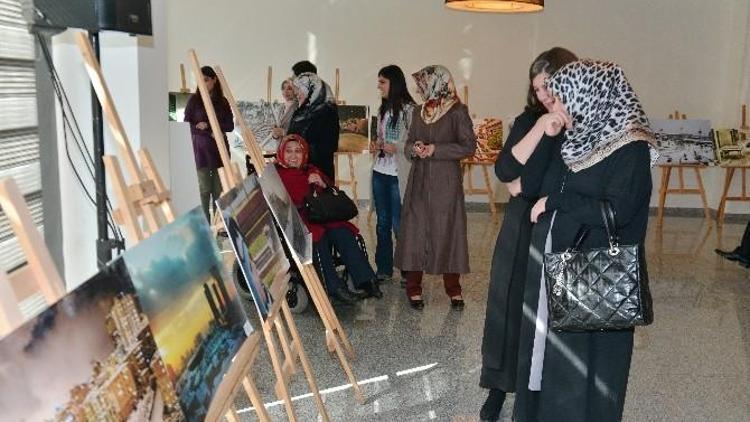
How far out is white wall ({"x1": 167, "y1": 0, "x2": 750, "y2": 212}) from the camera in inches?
355

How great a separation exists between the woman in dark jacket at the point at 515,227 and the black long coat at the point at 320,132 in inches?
97.2

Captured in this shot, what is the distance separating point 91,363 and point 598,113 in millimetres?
1784

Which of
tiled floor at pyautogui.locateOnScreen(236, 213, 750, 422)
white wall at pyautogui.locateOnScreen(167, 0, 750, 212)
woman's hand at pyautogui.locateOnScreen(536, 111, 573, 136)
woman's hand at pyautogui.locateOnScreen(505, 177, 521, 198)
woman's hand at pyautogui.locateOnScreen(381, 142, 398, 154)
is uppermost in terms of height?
white wall at pyautogui.locateOnScreen(167, 0, 750, 212)

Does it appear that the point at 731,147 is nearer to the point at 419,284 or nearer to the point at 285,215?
the point at 419,284

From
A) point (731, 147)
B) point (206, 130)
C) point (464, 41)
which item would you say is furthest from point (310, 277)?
point (731, 147)

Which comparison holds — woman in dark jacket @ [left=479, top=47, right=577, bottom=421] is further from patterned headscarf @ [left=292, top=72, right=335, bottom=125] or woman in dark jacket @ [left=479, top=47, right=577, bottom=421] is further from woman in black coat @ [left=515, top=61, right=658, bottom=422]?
patterned headscarf @ [left=292, top=72, right=335, bottom=125]

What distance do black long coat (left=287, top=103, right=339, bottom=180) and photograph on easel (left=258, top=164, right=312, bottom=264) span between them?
215 cm

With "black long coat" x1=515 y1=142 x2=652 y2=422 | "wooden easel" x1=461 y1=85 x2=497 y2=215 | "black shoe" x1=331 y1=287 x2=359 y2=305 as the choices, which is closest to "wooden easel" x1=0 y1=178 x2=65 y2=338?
"black long coat" x1=515 y1=142 x2=652 y2=422

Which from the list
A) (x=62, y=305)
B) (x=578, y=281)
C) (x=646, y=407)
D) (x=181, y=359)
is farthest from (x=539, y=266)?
(x=62, y=305)

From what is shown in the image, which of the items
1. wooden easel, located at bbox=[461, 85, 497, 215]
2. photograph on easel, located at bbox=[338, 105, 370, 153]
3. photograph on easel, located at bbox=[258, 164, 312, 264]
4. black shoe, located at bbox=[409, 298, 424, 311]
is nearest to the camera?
photograph on easel, located at bbox=[258, 164, 312, 264]

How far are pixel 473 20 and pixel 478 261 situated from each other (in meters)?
3.86

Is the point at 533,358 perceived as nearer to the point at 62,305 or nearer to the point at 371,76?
the point at 62,305

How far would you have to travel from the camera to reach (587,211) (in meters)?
2.45

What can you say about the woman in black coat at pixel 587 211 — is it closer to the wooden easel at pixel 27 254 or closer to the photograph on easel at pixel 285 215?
the photograph on easel at pixel 285 215
